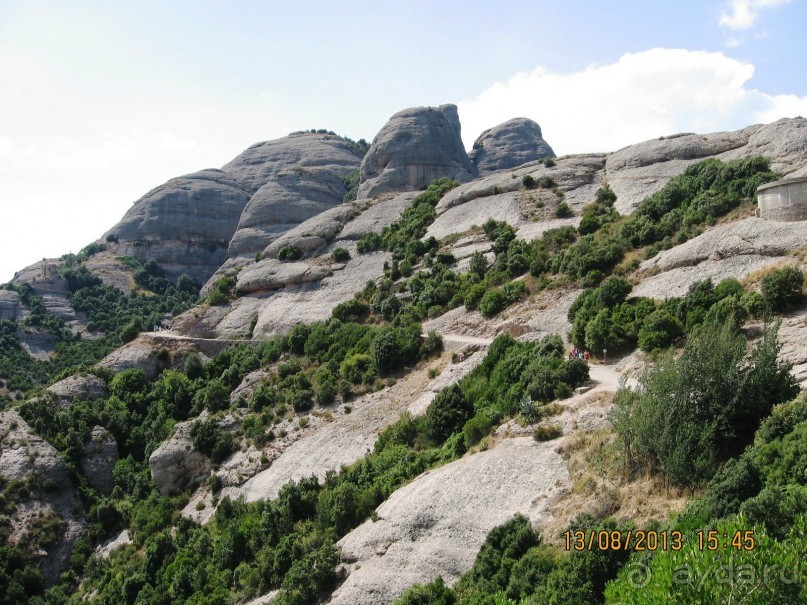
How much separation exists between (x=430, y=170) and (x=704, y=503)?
59.2 meters

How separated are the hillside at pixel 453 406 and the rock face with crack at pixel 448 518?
0.08 metres

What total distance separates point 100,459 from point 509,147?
66480 millimetres

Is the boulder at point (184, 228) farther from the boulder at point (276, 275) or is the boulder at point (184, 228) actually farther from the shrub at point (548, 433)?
the shrub at point (548, 433)

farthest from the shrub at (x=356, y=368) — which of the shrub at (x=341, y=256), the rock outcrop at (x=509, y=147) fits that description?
the rock outcrop at (x=509, y=147)

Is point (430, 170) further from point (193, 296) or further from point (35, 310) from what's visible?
point (35, 310)

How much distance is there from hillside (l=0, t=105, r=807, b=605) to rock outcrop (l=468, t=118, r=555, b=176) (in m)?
32.7

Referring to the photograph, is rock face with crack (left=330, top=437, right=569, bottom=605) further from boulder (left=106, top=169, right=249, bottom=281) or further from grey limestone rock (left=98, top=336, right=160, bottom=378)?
boulder (left=106, top=169, right=249, bottom=281)

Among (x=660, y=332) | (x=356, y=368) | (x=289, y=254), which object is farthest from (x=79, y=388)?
(x=660, y=332)

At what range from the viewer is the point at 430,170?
70.3m

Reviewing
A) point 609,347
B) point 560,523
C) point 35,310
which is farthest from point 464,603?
point 35,310

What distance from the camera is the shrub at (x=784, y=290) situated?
22.1 m

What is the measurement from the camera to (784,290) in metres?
22.2

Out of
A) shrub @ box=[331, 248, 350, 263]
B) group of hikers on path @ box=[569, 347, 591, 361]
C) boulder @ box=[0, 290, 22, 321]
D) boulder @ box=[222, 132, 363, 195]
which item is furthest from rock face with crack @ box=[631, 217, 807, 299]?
boulder @ box=[222, 132, 363, 195]

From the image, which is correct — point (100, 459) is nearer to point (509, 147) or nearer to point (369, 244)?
point (369, 244)
